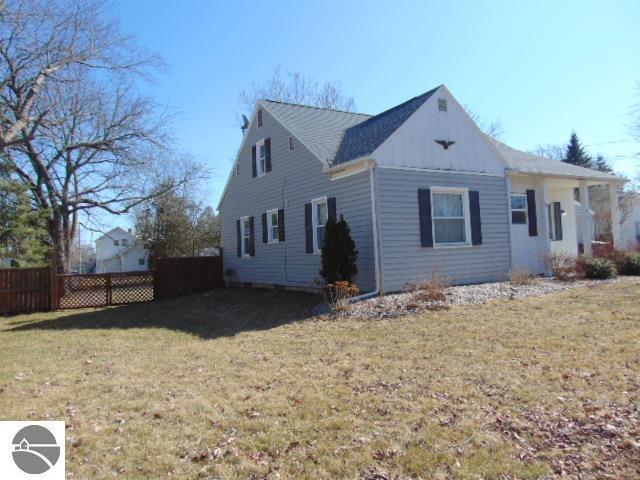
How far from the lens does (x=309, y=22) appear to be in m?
13.3

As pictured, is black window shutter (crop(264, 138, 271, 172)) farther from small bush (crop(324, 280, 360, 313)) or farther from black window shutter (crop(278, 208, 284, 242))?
small bush (crop(324, 280, 360, 313))

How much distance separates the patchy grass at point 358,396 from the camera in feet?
11.3

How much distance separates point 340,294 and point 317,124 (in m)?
6.85

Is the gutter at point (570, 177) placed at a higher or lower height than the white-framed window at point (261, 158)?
lower

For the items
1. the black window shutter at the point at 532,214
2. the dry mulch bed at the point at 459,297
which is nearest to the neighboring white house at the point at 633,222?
the black window shutter at the point at 532,214

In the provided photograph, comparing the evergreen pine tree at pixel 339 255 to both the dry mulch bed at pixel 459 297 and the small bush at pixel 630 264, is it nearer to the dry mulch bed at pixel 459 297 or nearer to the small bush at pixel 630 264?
the dry mulch bed at pixel 459 297

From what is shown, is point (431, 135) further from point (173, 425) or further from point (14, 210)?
point (14, 210)

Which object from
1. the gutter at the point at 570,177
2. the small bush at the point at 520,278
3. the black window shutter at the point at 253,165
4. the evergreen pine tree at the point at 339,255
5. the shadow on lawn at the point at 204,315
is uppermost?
the black window shutter at the point at 253,165

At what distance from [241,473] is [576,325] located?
6.18 m

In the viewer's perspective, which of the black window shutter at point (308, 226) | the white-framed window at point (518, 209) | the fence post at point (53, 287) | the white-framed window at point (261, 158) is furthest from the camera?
the white-framed window at point (261, 158)

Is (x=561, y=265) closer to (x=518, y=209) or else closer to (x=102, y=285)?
(x=518, y=209)

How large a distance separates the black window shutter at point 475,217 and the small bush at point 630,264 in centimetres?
445

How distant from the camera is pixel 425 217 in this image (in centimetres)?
1161

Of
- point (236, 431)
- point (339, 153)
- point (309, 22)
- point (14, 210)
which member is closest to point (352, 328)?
point (236, 431)
